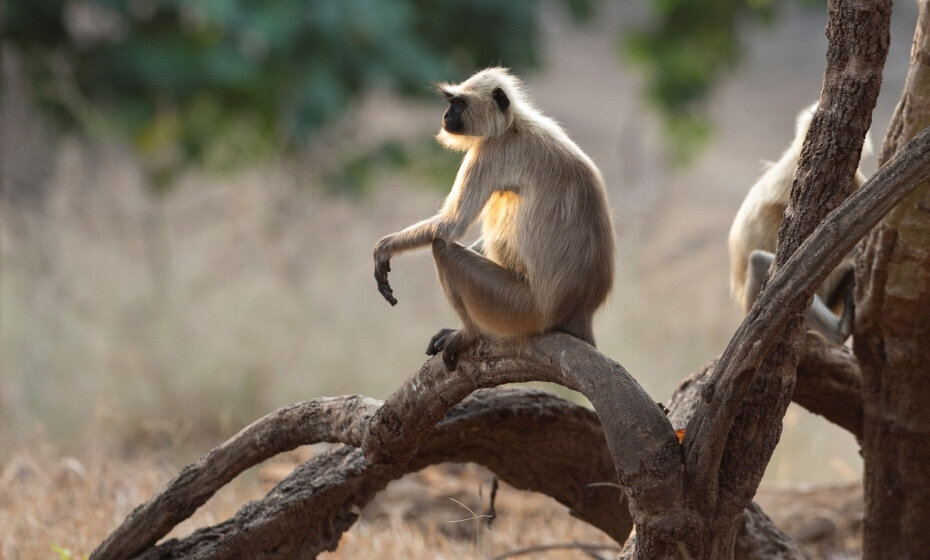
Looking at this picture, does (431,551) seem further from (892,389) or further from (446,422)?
(892,389)

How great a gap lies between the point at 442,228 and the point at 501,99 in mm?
572

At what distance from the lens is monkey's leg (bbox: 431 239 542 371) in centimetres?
316

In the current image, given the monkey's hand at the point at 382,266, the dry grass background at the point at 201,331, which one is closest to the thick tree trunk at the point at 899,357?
the monkey's hand at the point at 382,266

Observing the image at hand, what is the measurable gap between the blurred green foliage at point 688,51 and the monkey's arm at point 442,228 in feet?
32.6

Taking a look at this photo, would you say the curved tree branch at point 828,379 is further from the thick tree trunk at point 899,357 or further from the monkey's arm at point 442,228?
the monkey's arm at point 442,228

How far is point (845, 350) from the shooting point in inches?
164

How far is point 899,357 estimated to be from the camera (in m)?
3.68

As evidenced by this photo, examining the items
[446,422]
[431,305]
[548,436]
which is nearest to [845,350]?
[548,436]

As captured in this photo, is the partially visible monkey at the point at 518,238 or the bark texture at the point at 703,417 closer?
the bark texture at the point at 703,417

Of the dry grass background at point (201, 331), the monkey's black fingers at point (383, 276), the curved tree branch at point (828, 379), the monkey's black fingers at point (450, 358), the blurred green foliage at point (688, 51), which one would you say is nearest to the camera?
the monkey's black fingers at point (450, 358)

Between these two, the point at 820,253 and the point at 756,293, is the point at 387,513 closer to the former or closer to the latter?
the point at 756,293

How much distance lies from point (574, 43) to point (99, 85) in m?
25.8

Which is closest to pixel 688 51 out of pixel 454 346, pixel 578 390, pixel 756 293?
pixel 756 293

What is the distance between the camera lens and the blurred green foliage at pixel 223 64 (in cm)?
1005
